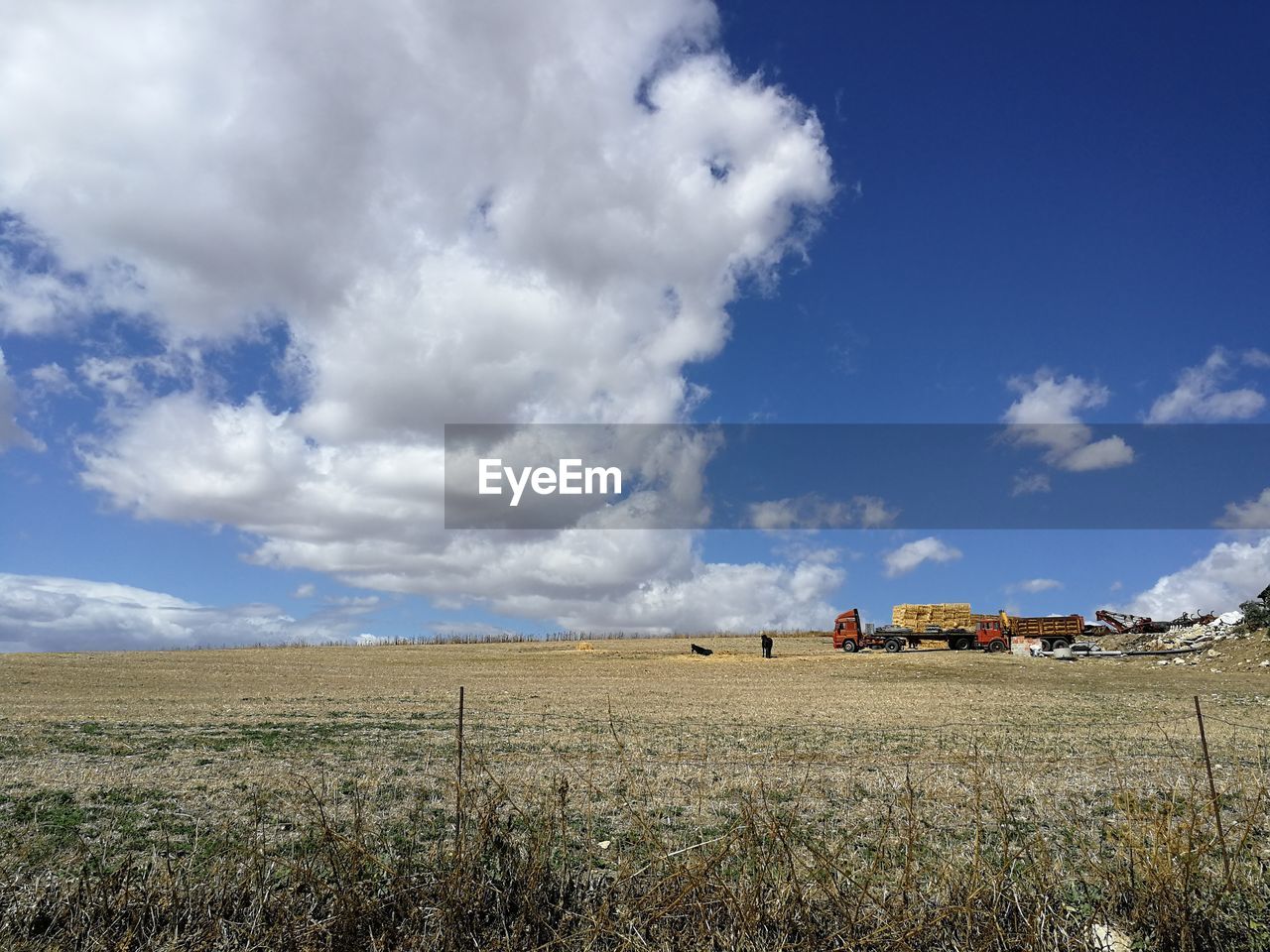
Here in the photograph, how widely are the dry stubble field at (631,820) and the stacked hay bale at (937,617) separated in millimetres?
41529

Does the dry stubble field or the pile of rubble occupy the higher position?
the pile of rubble

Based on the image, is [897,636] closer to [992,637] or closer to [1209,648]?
[992,637]

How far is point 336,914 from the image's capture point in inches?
228

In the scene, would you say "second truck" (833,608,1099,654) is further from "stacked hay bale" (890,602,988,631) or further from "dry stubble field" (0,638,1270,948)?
"dry stubble field" (0,638,1270,948)

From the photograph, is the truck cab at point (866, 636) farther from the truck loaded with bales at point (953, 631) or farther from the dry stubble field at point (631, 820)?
the dry stubble field at point (631, 820)

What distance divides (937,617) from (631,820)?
67275 mm

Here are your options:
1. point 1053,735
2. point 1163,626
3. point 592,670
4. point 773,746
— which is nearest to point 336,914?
point 773,746

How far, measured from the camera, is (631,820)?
1058 cm

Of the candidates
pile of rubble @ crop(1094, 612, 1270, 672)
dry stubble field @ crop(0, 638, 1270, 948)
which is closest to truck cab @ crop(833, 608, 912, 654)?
pile of rubble @ crop(1094, 612, 1270, 672)

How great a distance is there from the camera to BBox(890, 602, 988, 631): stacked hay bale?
71.7 meters

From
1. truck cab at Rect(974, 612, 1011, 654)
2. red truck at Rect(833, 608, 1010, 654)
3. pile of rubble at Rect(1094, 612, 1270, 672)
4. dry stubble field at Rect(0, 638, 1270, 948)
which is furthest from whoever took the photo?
red truck at Rect(833, 608, 1010, 654)

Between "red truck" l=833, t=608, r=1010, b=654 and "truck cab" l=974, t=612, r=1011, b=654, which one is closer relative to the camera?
"truck cab" l=974, t=612, r=1011, b=654

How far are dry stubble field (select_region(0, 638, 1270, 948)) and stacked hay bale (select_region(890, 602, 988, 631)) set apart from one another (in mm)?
41529

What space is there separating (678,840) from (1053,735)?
1350 centimetres
